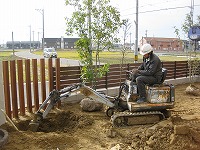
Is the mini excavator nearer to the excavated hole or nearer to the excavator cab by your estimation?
the excavator cab

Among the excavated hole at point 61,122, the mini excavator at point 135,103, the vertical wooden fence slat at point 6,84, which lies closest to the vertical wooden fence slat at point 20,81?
the vertical wooden fence slat at point 6,84

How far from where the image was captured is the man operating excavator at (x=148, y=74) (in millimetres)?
7371

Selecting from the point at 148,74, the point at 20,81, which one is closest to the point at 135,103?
the point at 148,74

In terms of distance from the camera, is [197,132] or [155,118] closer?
[197,132]

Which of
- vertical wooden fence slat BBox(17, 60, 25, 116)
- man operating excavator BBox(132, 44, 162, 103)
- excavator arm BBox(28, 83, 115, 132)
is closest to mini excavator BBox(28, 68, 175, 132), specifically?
excavator arm BBox(28, 83, 115, 132)

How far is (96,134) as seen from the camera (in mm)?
6891

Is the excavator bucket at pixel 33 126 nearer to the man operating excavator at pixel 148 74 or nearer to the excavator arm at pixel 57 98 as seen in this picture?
the excavator arm at pixel 57 98

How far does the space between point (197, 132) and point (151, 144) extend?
1.02m

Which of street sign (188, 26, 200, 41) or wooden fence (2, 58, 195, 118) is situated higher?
street sign (188, 26, 200, 41)

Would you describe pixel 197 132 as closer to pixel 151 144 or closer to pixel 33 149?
pixel 151 144

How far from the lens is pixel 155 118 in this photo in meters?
7.68

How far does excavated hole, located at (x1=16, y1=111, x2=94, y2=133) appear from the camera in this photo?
7.50 m

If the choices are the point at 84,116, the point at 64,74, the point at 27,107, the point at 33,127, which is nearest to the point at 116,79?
the point at 64,74

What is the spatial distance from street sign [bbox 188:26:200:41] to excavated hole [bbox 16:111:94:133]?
25.6ft
